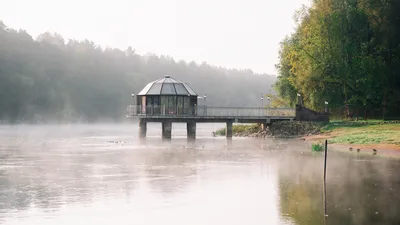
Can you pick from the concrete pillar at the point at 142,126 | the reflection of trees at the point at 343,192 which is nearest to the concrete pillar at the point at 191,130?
the concrete pillar at the point at 142,126

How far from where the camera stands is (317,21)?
285 ft

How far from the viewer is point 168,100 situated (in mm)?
85938

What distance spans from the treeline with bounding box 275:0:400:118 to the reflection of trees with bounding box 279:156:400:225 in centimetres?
3696

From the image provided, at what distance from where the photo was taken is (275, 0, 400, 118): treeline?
8575 centimetres

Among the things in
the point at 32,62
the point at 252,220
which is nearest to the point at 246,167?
the point at 252,220

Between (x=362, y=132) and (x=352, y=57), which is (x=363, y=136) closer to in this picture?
(x=362, y=132)

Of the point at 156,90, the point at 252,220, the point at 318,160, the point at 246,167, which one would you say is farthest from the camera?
the point at 156,90

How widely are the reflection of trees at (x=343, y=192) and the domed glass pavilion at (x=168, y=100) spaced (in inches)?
1445

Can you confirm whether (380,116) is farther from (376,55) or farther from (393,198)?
Result: (393,198)

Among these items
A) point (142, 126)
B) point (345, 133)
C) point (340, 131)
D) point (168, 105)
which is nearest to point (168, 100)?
point (168, 105)

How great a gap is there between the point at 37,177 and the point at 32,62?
13933cm

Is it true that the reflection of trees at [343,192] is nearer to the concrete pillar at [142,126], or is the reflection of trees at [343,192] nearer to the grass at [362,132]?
the grass at [362,132]

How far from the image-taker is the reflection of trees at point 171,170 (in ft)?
125

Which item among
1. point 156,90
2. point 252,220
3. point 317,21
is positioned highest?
point 317,21
